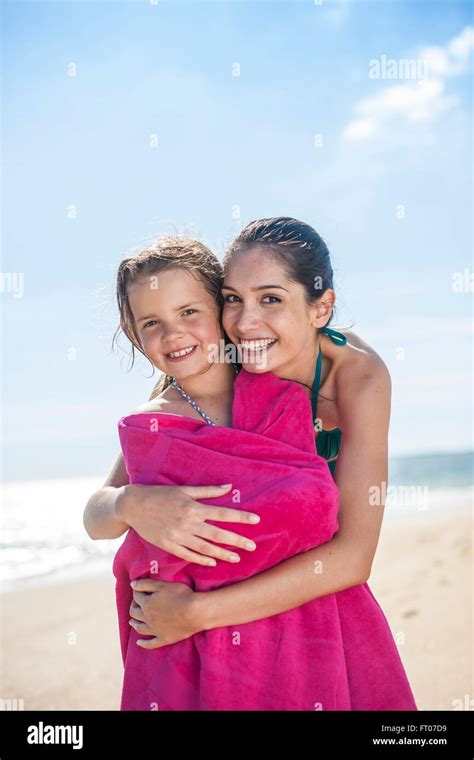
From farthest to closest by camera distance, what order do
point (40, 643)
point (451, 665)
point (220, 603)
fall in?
point (40, 643) < point (451, 665) < point (220, 603)

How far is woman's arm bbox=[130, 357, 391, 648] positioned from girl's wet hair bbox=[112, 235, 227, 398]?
0.61m

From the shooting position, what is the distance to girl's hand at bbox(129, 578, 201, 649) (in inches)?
89.4

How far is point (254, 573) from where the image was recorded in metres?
2.33

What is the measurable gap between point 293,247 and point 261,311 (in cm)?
28

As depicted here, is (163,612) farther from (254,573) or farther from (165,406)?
(165,406)

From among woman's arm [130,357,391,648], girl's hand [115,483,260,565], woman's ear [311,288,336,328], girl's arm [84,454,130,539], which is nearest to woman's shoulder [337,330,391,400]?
woman's arm [130,357,391,648]

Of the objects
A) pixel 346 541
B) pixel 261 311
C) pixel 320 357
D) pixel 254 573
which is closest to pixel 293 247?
pixel 261 311

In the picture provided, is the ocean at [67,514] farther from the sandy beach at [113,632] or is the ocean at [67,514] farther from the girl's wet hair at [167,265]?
the girl's wet hair at [167,265]

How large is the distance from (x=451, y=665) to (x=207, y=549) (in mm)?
4412

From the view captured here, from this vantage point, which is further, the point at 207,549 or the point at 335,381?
the point at 335,381

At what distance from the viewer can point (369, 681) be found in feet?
7.98

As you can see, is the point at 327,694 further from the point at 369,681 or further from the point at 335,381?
the point at 335,381

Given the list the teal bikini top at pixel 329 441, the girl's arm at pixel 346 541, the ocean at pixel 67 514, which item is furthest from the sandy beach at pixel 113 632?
the girl's arm at pixel 346 541

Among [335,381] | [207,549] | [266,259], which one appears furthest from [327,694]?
[266,259]
